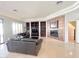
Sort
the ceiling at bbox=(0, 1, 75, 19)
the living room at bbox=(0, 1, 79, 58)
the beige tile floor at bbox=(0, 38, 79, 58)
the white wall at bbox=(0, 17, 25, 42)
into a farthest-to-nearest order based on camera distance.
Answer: the white wall at bbox=(0, 17, 25, 42) < the ceiling at bbox=(0, 1, 75, 19) < the living room at bbox=(0, 1, 79, 58) < the beige tile floor at bbox=(0, 38, 79, 58)

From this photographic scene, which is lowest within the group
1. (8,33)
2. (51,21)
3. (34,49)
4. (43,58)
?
(43,58)

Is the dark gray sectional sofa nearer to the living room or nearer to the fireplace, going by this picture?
the living room

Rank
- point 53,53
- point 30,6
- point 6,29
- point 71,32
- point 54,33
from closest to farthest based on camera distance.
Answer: point 53,53 → point 30,6 → point 6,29 → point 71,32 → point 54,33

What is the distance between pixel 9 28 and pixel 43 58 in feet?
21.8

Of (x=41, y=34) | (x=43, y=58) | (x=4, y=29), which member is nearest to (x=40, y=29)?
(x=41, y=34)

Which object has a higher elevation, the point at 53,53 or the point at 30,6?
the point at 30,6

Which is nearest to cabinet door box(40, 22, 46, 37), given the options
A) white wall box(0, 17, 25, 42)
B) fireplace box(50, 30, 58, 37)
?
fireplace box(50, 30, 58, 37)

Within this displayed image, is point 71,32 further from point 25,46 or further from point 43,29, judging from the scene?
point 25,46

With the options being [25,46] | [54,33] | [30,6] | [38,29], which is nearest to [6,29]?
[30,6]

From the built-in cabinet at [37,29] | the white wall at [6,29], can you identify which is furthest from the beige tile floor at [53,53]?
→ the built-in cabinet at [37,29]

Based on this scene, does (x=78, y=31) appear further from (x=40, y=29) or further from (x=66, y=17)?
(x=40, y=29)

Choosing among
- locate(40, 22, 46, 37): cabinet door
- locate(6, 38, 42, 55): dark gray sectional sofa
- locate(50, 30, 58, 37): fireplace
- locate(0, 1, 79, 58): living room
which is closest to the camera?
locate(6, 38, 42, 55): dark gray sectional sofa

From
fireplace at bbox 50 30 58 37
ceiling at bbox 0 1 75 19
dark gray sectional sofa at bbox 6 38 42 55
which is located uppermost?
ceiling at bbox 0 1 75 19

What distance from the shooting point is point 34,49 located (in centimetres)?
499
